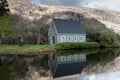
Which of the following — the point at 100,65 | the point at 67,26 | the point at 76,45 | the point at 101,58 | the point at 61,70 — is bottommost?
the point at 76,45

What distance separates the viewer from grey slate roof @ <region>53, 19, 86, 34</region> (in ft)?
228

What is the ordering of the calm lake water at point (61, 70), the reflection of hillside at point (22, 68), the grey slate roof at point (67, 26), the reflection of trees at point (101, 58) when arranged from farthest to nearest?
the grey slate roof at point (67, 26), the reflection of trees at point (101, 58), the reflection of hillside at point (22, 68), the calm lake water at point (61, 70)

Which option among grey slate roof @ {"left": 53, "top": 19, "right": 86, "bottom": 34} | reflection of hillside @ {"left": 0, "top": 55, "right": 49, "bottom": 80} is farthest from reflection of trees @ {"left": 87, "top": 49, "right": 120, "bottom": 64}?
grey slate roof @ {"left": 53, "top": 19, "right": 86, "bottom": 34}

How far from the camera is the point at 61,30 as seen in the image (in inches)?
2721

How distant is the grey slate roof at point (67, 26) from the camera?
69.6 m

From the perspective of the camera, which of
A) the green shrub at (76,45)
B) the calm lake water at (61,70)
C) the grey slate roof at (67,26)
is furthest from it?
the grey slate roof at (67,26)

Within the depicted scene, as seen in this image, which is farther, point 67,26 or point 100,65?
point 67,26

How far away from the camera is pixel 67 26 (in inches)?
2827

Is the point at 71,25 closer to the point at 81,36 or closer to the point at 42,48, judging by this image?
the point at 81,36

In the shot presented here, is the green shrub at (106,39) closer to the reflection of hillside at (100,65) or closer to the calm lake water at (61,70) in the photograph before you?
the reflection of hillside at (100,65)

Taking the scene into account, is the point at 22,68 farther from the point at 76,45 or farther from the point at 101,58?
the point at 76,45

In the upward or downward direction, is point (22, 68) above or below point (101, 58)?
above

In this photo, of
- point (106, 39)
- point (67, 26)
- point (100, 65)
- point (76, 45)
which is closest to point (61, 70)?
point (100, 65)

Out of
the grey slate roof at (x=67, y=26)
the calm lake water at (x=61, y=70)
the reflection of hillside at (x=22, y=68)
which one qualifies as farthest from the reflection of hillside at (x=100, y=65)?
the grey slate roof at (x=67, y=26)
